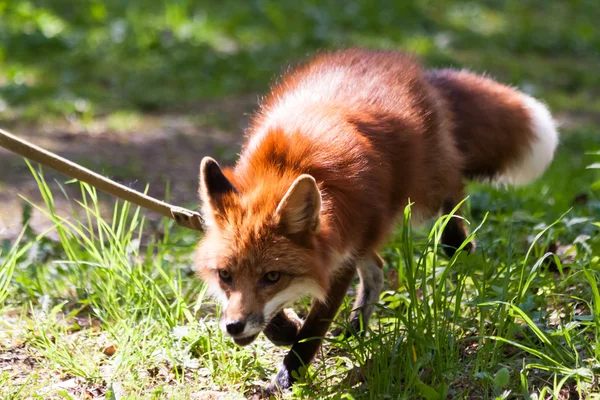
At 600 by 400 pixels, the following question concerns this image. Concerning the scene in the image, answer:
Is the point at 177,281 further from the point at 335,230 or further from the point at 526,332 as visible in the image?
the point at 526,332

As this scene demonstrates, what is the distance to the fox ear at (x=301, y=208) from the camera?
321cm

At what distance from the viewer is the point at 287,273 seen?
335 centimetres

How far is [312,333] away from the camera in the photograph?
3777 millimetres

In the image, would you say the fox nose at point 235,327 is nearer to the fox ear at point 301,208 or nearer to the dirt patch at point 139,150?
the fox ear at point 301,208

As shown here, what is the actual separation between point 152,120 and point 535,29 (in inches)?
275

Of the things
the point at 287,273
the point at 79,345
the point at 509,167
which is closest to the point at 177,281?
the point at 79,345

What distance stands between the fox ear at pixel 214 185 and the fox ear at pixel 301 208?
0.32 metres

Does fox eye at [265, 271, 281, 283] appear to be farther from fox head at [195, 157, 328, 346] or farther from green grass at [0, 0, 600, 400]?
green grass at [0, 0, 600, 400]

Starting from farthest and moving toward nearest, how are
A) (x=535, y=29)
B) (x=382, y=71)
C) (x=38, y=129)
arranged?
(x=535, y=29), (x=38, y=129), (x=382, y=71)

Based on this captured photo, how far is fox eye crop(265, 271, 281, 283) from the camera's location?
10.9 ft

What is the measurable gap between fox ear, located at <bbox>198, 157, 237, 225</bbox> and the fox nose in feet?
1.79

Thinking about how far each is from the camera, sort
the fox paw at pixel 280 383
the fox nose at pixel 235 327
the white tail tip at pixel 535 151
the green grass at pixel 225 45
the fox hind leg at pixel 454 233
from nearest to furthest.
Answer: the fox nose at pixel 235 327
the fox paw at pixel 280 383
the fox hind leg at pixel 454 233
the white tail tip at pixel 535 151
the green grass at pixel 225 45

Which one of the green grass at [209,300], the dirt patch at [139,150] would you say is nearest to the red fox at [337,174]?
the green grass at [209,300]

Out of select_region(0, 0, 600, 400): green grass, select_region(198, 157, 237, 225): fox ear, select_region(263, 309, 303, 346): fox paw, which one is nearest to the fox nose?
select_region(0, 0, 600, 400): green grass
